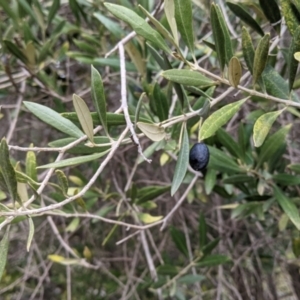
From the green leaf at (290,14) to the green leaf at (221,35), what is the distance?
95mm

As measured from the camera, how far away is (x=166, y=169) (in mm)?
1841

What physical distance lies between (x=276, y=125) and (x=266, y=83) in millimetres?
887

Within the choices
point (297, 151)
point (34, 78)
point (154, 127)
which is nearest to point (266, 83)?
point (154, 127)

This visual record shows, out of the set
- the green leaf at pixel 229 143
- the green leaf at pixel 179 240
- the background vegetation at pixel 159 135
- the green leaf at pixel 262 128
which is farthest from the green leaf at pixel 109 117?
the green leaf at pixel 179 240

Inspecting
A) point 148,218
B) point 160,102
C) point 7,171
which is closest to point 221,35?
point 160,102

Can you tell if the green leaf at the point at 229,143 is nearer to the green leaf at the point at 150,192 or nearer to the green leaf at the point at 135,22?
the green leaf at the point at 150,192

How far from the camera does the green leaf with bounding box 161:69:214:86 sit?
2.32ft

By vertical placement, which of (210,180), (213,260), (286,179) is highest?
(286,179)

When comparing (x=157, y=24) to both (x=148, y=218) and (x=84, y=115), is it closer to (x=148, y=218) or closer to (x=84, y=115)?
(x=84, y=115)

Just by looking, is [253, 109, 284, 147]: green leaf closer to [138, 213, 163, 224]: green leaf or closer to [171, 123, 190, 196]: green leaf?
[171, 123, 190, 196]: green leaf

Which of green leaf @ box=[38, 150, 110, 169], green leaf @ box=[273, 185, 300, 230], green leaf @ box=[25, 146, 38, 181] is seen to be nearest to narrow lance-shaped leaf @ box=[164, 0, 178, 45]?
green leaf @ box=[38, 150, 110, 169]

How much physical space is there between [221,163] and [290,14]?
1.48 ft

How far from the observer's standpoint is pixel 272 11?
36.7 inches

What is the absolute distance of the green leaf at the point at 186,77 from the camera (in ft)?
2.32
